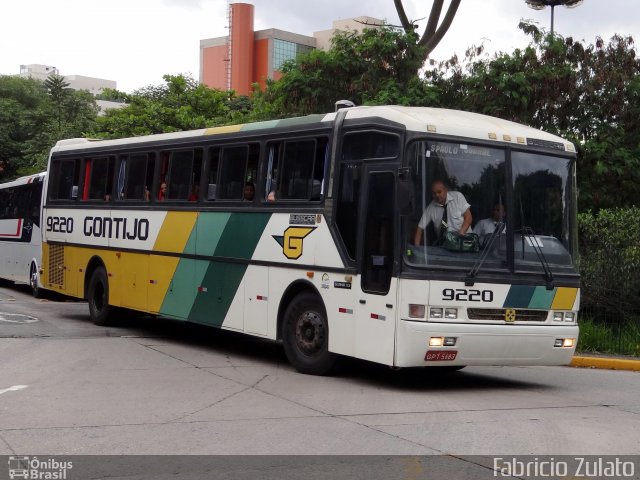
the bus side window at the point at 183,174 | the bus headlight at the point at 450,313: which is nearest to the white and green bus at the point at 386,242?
the bus headlight at the point at 450,313

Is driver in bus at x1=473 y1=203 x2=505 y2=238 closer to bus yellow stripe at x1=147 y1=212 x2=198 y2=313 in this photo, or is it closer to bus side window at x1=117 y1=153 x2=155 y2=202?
bus yellow stripe at x1=147 y1=212 x2=198 y2=313

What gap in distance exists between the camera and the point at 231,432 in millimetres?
8508

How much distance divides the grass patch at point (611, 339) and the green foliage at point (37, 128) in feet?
130

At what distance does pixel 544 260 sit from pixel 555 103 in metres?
10.5

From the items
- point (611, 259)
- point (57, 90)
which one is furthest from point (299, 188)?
point (57, 90)

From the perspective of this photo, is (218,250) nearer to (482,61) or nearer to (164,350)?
(164,350)

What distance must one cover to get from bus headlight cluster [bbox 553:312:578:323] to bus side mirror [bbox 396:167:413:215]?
7.63 feet

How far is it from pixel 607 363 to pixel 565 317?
3505mm

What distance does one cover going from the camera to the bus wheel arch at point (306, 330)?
39.8 feet

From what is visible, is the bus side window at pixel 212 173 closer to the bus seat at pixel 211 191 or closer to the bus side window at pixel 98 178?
the bus seat at pixel 211 191

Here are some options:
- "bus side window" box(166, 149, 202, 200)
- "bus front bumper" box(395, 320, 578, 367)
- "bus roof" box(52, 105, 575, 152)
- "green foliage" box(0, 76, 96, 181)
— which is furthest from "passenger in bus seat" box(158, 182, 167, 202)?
"green foliage" box(0, 76, 96, 181)

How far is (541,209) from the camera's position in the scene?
38.4ft

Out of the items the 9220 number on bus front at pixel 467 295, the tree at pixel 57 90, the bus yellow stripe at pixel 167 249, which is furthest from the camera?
the tree at pixel 57 90
